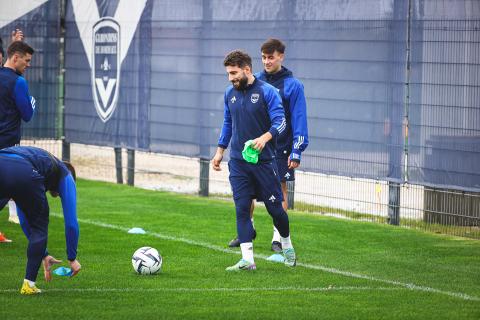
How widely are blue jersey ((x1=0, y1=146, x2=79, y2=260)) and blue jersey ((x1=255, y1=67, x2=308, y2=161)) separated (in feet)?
10.1

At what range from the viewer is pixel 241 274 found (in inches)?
416

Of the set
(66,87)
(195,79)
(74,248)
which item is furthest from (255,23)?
(74,248)

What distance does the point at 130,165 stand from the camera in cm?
1934

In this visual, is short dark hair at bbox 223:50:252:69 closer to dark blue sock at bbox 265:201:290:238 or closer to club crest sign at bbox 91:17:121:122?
dark blue sock at bbox 265:201:290:238

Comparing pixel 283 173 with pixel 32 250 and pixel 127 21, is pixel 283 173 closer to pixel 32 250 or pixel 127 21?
pixel 32 250

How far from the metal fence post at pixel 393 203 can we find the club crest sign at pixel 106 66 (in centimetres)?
620

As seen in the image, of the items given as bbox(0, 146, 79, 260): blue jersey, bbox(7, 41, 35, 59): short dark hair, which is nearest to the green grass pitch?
bbox(0, 146, 79, 260): blue jersey

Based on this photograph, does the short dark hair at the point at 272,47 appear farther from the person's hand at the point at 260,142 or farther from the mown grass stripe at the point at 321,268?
the mown grass stripe at the point at 321,268

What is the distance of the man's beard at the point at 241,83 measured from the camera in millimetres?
10625

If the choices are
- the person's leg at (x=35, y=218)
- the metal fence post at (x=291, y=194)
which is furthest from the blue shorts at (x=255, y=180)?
the metal fence post at (x=291, y=194)

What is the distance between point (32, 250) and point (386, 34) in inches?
271

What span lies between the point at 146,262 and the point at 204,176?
7.33 meters

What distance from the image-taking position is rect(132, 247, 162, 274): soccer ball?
34.3 feet

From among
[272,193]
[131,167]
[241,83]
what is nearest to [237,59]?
[241,83]
